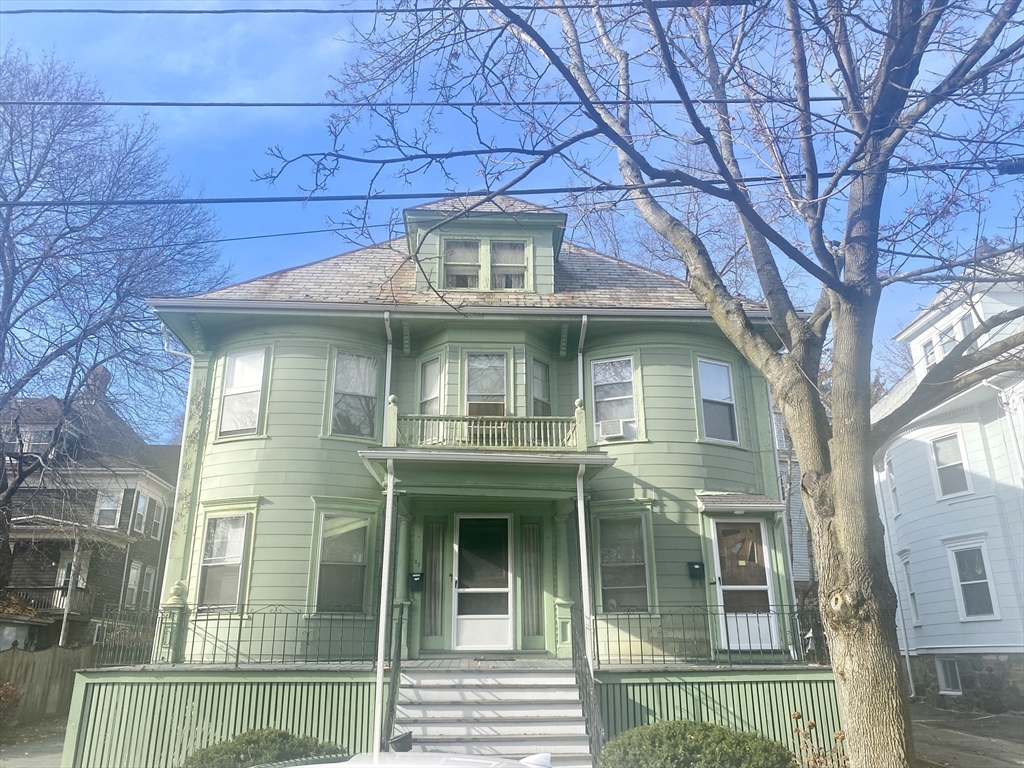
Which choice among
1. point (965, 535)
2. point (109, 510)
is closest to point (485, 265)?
point (965, 535)

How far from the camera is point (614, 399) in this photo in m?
13.8

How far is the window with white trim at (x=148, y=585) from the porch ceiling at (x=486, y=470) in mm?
23398

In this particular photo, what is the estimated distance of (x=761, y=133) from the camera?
7875mm

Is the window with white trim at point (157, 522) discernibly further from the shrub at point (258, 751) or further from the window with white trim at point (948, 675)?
the window with white trim at point (948, 675)

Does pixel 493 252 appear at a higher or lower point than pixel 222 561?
higher

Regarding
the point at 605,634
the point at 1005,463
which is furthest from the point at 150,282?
the point at 1005,463

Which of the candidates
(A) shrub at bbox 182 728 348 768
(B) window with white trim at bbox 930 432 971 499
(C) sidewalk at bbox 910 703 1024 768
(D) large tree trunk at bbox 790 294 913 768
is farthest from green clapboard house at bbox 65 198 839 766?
(B) window with white trim at bbox 930 432 971 499

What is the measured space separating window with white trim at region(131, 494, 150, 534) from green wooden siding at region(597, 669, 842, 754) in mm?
A: 24449

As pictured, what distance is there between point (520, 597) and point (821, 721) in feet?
15.0

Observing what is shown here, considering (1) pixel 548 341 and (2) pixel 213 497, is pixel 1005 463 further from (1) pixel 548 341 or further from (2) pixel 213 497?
(2) pixel 213 497

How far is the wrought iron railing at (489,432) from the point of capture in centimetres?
1199

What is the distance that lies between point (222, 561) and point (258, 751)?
4.85m

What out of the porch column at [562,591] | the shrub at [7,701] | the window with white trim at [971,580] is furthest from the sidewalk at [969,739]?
the shrub at [7,701]

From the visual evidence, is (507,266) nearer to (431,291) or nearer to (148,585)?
(431,291)
